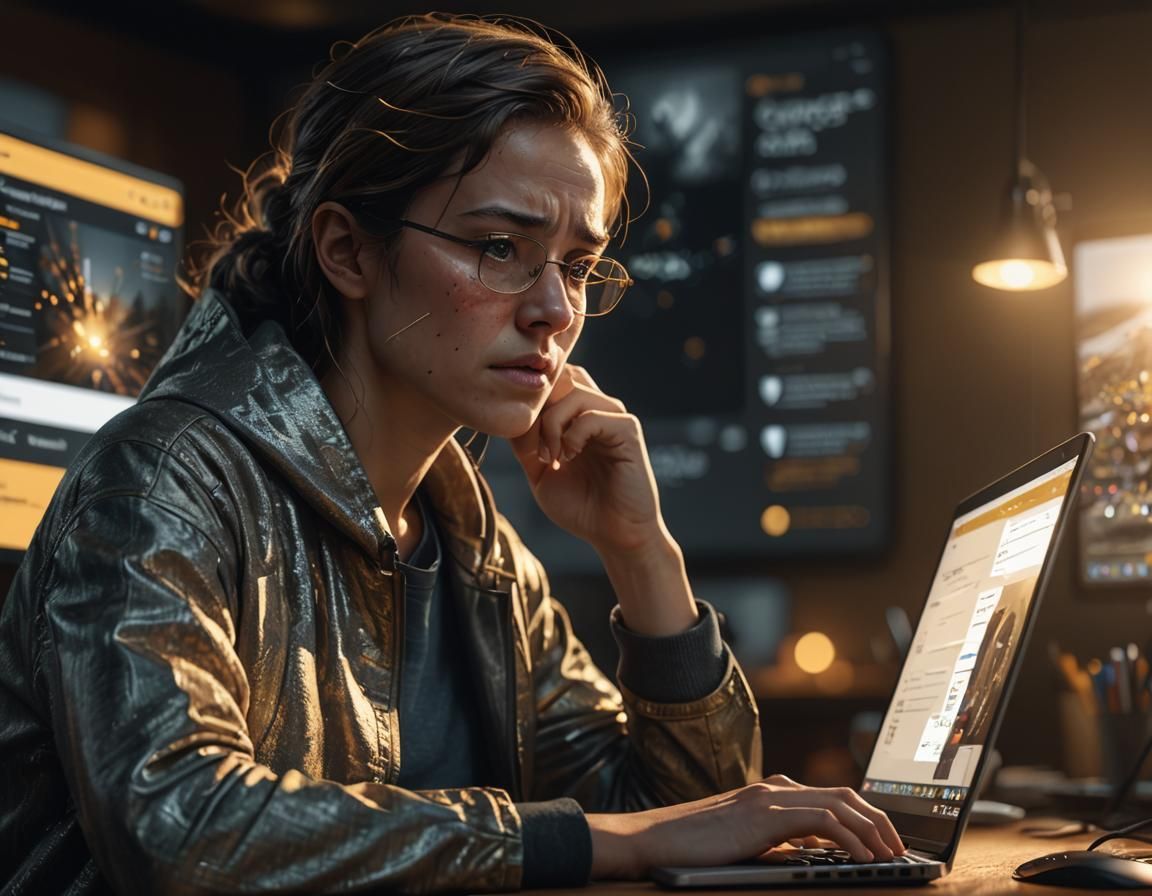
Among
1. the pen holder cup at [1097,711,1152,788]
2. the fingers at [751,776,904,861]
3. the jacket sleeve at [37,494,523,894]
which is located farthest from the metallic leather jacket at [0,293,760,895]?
the pen holder cup at [1097,711,1152,788]

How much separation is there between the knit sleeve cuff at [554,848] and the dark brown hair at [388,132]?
1.91ft

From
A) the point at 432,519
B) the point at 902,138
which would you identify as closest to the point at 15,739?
the point at 432,519

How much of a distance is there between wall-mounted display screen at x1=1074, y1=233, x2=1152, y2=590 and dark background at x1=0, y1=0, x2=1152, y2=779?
6 centimetres

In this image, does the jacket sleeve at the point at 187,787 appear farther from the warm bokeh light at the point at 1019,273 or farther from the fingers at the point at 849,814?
the warm bokeh light at the point at 1019,273

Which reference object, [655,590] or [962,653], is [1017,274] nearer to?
[655,590]

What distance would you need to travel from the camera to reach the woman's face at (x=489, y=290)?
1.35 metres

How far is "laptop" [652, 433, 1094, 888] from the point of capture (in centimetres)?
103

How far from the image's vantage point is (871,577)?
2.69 metres

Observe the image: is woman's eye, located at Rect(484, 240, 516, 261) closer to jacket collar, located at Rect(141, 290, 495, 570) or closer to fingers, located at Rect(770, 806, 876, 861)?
jacket collar, located at Rect(141, 290, 495, 570)

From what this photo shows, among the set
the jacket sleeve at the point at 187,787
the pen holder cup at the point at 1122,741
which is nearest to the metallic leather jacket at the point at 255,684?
the jacket sleeve at the point at 187,787

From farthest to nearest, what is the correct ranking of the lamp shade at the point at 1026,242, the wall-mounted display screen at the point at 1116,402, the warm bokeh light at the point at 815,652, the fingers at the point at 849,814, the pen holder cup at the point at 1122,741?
1. the warm bokeh light at the point at 815,652
2. the lamp shade at the point at 1026,242
3. the wall-mounted display screen at the point at 1116,402
4. the pen holder cup at the point at 1122,741
5. the fingers at the point at 849,814

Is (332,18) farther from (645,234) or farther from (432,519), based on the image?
(432,519)

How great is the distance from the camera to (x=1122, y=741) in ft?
6.31

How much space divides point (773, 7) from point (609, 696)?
1.68 m
